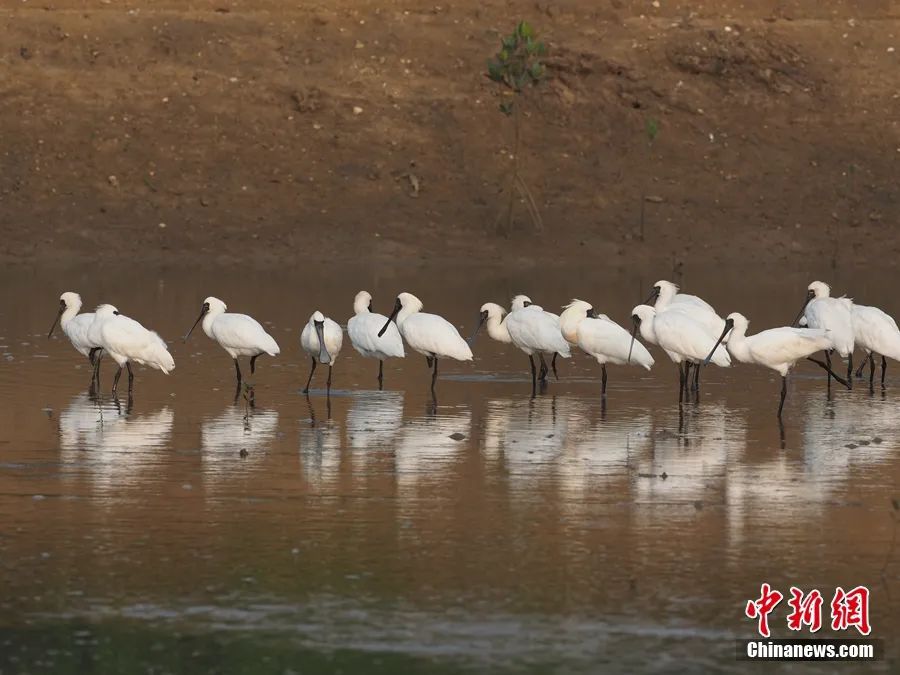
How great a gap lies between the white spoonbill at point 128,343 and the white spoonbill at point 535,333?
3474mm

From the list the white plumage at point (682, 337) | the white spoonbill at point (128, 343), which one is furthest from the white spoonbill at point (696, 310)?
the white spoonbill at point (128, 343)

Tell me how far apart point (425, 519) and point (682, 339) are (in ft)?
21.4

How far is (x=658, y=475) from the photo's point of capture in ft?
49.7

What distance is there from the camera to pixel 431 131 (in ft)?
144

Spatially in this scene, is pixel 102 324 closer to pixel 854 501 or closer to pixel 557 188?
pixel 854 501

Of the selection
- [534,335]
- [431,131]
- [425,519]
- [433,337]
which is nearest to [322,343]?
[433,337]

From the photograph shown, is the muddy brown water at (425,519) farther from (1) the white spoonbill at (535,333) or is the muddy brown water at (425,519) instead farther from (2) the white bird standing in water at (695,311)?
(2) the white bird standing in water at (695,311)

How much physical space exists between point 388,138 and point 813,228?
8675 mm

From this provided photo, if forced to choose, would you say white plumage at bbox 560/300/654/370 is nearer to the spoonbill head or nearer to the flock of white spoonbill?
the flock of white spoonbill

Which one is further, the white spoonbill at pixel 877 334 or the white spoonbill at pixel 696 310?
the white spoonbill at pixel 877 334

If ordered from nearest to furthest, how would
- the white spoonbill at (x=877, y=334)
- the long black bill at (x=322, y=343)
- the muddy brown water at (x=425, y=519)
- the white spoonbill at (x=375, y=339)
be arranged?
the muddy brown water at (x=425, y=519) → the long black bill at (x=322, y=343) → the white spoonbill at (x=375, y=339) → the white spoonbill at (x=877, y=334)

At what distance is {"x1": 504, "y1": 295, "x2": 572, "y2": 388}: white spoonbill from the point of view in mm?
20875

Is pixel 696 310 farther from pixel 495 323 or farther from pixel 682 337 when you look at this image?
pixel 495 323

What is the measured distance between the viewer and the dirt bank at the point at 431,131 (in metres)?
40.4
